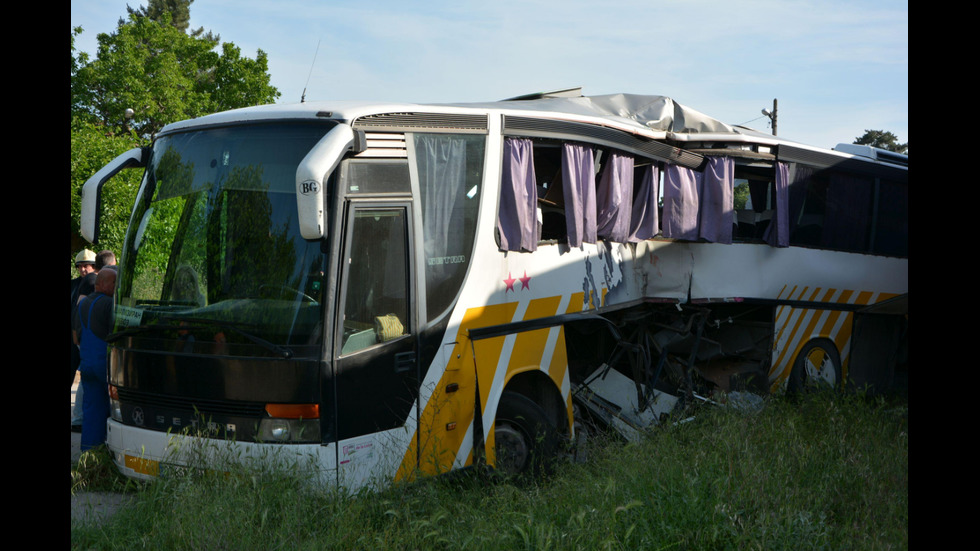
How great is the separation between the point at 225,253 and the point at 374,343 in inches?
46.7

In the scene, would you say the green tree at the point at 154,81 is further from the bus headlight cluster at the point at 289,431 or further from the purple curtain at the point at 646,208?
the bus headlight cluster at the point at 289,431

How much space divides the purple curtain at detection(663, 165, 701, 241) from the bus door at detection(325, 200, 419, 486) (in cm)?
408

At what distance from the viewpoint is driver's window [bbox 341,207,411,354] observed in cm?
553

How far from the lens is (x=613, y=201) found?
8133 millimetres

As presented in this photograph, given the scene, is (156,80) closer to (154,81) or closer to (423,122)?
(154,81)

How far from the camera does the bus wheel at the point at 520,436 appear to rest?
265 inches

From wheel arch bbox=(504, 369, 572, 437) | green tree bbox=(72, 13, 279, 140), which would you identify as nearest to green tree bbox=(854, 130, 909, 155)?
green tree bbox=(72, 13, 279, 140)

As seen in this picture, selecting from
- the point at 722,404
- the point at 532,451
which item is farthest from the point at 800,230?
the point at 532,451

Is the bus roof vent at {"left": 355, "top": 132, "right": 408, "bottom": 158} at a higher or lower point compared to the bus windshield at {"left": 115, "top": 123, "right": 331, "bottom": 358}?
higher

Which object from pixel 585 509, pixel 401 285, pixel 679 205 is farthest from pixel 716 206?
pixel 585 509

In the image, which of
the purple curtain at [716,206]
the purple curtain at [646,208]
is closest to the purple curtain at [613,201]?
the purple curtain at [646,208]

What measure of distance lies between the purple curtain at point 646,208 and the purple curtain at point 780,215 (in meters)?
2.00

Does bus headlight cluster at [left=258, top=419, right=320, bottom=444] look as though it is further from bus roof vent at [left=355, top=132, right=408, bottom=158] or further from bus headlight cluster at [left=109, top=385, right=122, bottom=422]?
bus roof vent at [left=355, top=132, right=408, bottom=158]

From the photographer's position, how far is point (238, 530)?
15.1 feet
